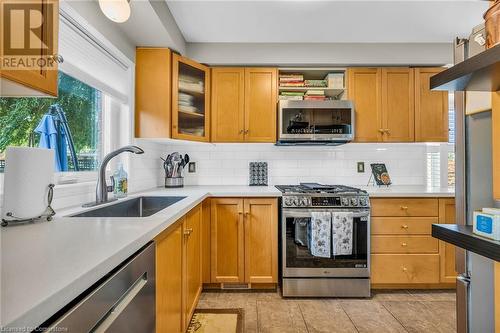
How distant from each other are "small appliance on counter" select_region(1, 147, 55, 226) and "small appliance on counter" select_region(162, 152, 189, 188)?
5.30 feet

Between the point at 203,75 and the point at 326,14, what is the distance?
1.26 meters

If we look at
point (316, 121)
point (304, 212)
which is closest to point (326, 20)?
point (316, 121)

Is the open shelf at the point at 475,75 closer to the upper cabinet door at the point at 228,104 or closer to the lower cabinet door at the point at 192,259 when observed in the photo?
the lower cabinet door at the point at 192,259

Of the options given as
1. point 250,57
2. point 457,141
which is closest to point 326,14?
point 250,57

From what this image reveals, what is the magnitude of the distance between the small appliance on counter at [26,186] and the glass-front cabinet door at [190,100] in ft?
4.42

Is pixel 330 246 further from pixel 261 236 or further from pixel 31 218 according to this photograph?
pixel 31 218

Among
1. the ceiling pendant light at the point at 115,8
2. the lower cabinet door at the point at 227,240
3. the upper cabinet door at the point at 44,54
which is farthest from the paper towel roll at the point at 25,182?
the lower cabinet door at the point at 227,240

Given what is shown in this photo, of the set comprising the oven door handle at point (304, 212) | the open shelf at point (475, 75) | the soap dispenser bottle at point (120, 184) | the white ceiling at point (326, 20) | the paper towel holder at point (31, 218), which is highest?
the white ceiling at point (326, 20)

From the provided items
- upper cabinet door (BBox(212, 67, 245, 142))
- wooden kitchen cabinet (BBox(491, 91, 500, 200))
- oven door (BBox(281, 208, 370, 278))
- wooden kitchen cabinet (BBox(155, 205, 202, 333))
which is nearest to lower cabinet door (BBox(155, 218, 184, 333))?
wooden kitchen cabinet (BBox(155, 205, 202, 333))

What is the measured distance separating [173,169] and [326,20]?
6.55ft

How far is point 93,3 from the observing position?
1713mm

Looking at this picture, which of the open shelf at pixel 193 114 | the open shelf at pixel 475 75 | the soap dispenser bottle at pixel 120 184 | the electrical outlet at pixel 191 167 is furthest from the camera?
the electrical outlet at pixel 191 167

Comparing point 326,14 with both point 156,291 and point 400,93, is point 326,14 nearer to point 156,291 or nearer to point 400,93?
point 400,93

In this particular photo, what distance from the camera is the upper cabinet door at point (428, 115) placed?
278cm
